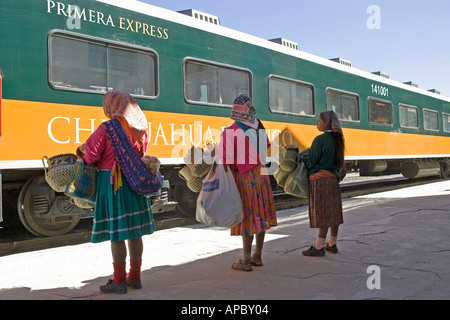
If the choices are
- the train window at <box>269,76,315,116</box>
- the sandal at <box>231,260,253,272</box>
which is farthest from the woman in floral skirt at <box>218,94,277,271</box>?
the train window at <box>269,76,315,116</box>

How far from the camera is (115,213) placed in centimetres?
343

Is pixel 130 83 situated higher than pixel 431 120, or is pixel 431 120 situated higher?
pixel 431 120

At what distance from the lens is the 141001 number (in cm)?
1274

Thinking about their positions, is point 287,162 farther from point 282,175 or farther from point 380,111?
point 380,111

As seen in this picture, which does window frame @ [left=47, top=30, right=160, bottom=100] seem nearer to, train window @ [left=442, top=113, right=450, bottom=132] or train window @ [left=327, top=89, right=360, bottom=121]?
train window @ [left=327, top=89, right=360, bottom=121]

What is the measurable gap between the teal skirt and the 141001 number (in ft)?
34.7

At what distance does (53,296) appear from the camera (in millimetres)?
3531

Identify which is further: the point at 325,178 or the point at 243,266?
the point at 325,178

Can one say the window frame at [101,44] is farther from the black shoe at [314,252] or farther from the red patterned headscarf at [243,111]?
the black shoe at [314,252]

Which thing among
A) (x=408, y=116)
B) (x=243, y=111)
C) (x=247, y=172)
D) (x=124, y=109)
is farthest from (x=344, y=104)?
(x=124, y=109)

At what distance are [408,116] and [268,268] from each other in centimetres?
1194

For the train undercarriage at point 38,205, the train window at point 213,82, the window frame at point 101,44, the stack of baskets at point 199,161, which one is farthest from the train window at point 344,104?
the stack of baskets at point 199,161

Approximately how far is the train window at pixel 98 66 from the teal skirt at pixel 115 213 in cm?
271

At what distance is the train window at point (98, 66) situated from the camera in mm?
5754
